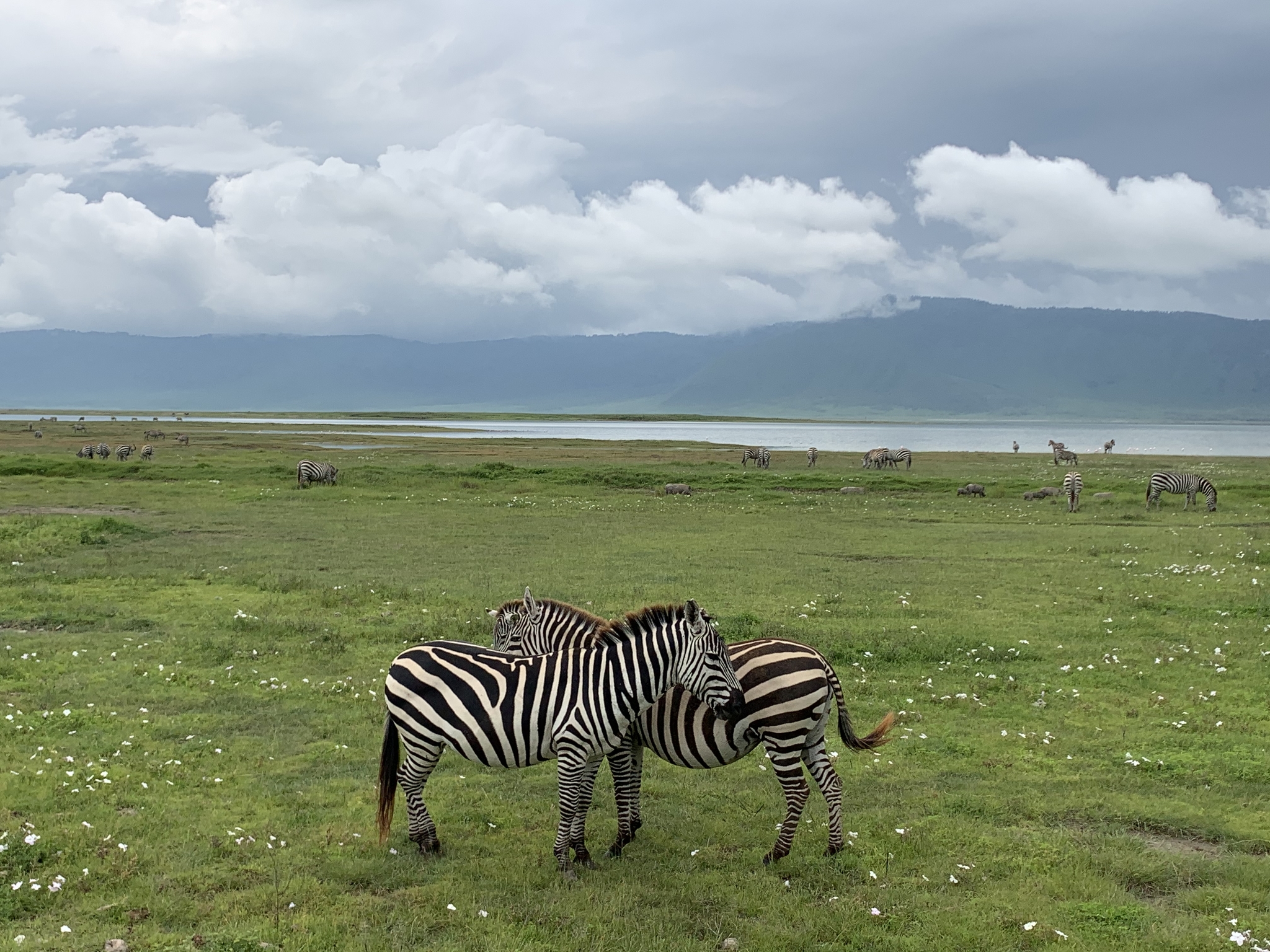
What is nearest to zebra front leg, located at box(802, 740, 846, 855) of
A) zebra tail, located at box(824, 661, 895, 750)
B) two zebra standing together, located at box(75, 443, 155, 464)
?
zebra tail, located at box(824, 661, 895, 750)

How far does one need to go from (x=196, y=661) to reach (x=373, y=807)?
22.6ft

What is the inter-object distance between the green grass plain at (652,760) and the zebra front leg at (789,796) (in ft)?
0.78

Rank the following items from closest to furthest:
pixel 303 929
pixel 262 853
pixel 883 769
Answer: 1. pixel 303 929
2. pixel 262 853
3. pixel 883 769

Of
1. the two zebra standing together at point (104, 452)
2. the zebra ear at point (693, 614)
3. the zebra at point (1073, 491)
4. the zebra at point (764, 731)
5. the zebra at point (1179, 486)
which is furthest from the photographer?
the two zebra standing together at point (104, 452)

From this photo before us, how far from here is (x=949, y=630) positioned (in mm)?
17391

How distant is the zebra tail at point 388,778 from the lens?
351 inches

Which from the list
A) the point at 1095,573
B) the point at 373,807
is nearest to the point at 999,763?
the point at 373,807

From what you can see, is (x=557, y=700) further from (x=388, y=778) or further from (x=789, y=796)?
(x=789, y=796)

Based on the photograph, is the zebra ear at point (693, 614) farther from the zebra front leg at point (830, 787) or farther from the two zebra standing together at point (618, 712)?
the zebra front leg at point (830, 787)

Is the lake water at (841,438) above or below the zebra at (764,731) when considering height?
above

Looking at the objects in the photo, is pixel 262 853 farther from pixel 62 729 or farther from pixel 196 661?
pixel 196 661

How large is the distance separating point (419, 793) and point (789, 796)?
11.6 ft

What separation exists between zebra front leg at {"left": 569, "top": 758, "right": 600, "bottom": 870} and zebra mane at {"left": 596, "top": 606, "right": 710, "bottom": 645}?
1175 mm

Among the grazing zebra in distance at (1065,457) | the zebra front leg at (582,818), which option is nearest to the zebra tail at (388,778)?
the zebra front leg at (582,818)
